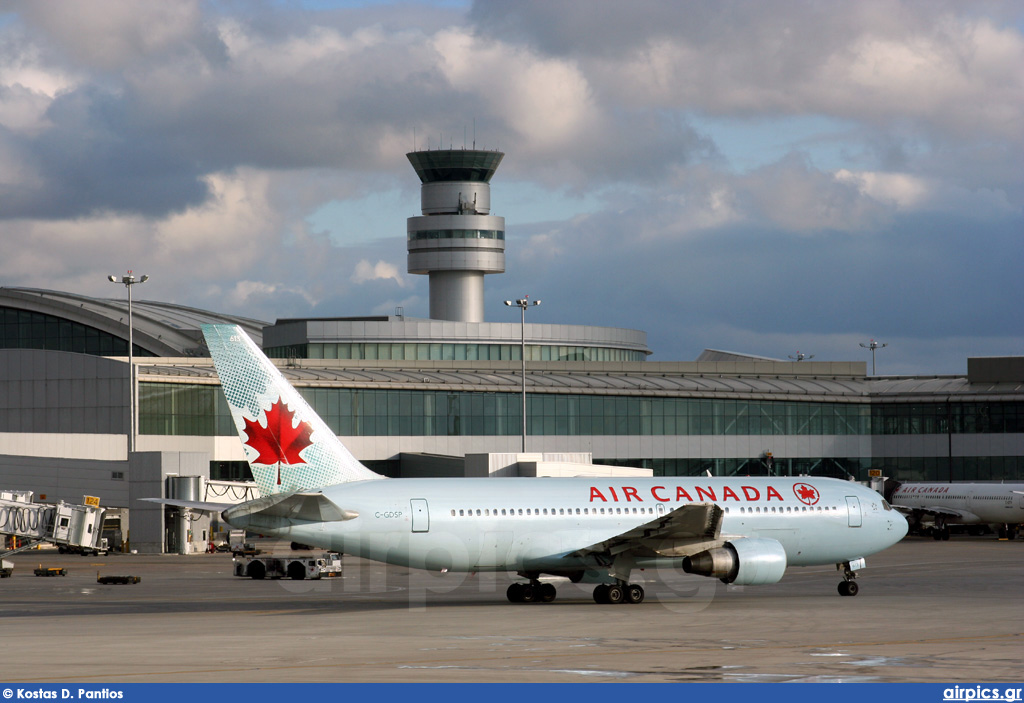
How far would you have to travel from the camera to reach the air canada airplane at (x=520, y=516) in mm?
33531

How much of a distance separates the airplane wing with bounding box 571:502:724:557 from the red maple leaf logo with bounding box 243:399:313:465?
8.62m

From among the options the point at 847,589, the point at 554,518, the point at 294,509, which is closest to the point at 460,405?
the point at 847,589

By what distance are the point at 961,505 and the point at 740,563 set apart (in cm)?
4932

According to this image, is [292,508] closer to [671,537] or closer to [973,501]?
[671,537]

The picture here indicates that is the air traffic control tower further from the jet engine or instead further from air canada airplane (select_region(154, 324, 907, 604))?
the jet engine

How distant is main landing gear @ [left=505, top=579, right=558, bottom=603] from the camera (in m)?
36.8

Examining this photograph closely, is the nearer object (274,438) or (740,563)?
(274,438)

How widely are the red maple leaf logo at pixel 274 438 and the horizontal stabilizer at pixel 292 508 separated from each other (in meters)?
1.11

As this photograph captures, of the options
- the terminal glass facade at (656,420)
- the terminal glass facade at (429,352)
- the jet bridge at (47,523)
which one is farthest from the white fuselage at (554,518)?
the terminal glass facade at (429,352)

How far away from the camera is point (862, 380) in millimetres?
110188

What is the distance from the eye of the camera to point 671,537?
35281 mm

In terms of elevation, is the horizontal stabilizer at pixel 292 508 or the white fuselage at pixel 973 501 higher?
the horizontal stabilizer at pixel 292 508

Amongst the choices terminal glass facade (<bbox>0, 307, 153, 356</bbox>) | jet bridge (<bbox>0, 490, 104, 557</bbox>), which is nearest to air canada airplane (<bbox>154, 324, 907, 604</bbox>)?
jet bridge (<bbox>0, 490, 104, 557</bbox>)

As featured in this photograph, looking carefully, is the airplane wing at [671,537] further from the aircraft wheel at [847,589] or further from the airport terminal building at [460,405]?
the airport terminal building at [460,405]
